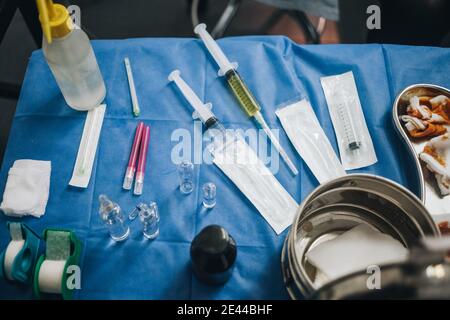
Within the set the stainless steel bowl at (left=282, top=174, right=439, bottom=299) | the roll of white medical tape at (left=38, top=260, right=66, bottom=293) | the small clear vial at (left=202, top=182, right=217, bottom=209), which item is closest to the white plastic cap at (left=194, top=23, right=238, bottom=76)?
the small clear vial at (left=202, top=182, right=217, bottom=209)

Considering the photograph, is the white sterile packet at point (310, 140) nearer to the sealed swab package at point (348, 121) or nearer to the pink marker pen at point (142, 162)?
the sealed swab package at point (348, 121)

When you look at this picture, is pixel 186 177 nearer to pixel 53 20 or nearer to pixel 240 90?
pixel 240 90

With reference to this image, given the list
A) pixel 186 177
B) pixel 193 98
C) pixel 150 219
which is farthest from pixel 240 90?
pixel 150 219

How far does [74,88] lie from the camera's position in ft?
2.50

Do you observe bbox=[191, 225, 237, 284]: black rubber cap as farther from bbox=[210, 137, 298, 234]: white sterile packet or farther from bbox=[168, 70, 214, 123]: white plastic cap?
bbox=[168, 70, 214, 123]: white plastic cap

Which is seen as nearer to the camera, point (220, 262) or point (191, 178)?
point (220, 262)

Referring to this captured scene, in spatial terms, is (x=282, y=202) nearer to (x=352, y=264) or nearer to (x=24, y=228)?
Result: (x=352, y=264)

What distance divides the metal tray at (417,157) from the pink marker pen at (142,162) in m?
0.49

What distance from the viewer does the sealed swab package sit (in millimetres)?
766

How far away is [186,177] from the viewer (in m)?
0.74

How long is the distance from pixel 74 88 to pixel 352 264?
602 mm

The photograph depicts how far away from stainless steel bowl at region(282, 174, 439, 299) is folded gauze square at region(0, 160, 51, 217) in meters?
0.46
